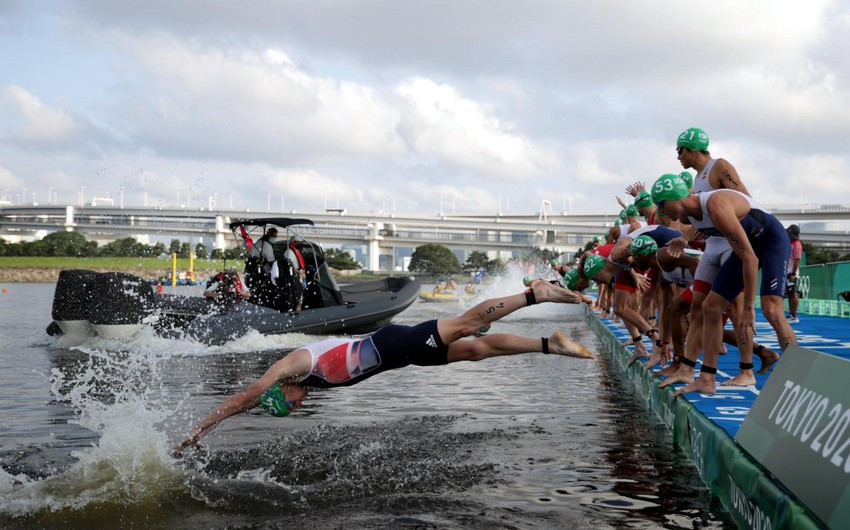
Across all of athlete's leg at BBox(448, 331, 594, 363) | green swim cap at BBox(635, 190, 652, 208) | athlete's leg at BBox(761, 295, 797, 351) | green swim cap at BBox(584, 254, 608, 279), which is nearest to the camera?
athlete's leg at BBox(448, 331, 594, 363)

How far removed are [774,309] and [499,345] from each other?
7.76 feet

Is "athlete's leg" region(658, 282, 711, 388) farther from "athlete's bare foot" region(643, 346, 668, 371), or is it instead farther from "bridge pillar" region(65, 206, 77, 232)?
"bridge pillar" region(65, 206, 77, 232)

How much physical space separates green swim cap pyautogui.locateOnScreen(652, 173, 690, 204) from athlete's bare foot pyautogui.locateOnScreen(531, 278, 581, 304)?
117 cm

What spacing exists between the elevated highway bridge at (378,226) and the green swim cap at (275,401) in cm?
10645

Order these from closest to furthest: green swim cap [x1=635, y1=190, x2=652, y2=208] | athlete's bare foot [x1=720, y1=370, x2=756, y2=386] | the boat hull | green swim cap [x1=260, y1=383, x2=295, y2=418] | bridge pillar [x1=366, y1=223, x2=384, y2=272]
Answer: green swim cap [x1=260, y1=383, x2=295, y2=418] < athlete's bare foot [x1=720, y1=370, x2=756, y2=386] < green swim cap [x1=635, y1=190, x2=652, y2=208] < the boat hull < bridge pillar [x1=366, y1=223, x2=384, y2=272]

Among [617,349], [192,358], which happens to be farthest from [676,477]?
[192,358]

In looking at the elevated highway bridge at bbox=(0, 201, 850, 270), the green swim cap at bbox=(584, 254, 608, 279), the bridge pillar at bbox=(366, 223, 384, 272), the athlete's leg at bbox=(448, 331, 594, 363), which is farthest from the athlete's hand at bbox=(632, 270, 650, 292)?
the bridge pillar at bbox=(366, 223, 384, 272)

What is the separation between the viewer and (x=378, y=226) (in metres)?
131

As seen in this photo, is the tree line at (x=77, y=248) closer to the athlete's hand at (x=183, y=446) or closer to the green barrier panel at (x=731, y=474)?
the athlete's hand at (x=183, y=446)

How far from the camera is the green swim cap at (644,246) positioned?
27.8 feet

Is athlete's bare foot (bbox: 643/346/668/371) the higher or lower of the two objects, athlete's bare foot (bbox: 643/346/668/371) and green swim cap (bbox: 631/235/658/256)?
the lower

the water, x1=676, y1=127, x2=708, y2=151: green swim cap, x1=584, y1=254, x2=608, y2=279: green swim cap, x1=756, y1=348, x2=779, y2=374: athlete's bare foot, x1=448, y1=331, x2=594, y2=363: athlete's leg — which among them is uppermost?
x1=676, y1=127, x2=708, y2=151: green swim cap

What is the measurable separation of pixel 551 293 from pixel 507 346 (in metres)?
0.57

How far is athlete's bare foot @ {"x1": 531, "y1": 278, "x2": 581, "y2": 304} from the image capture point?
248 inches
